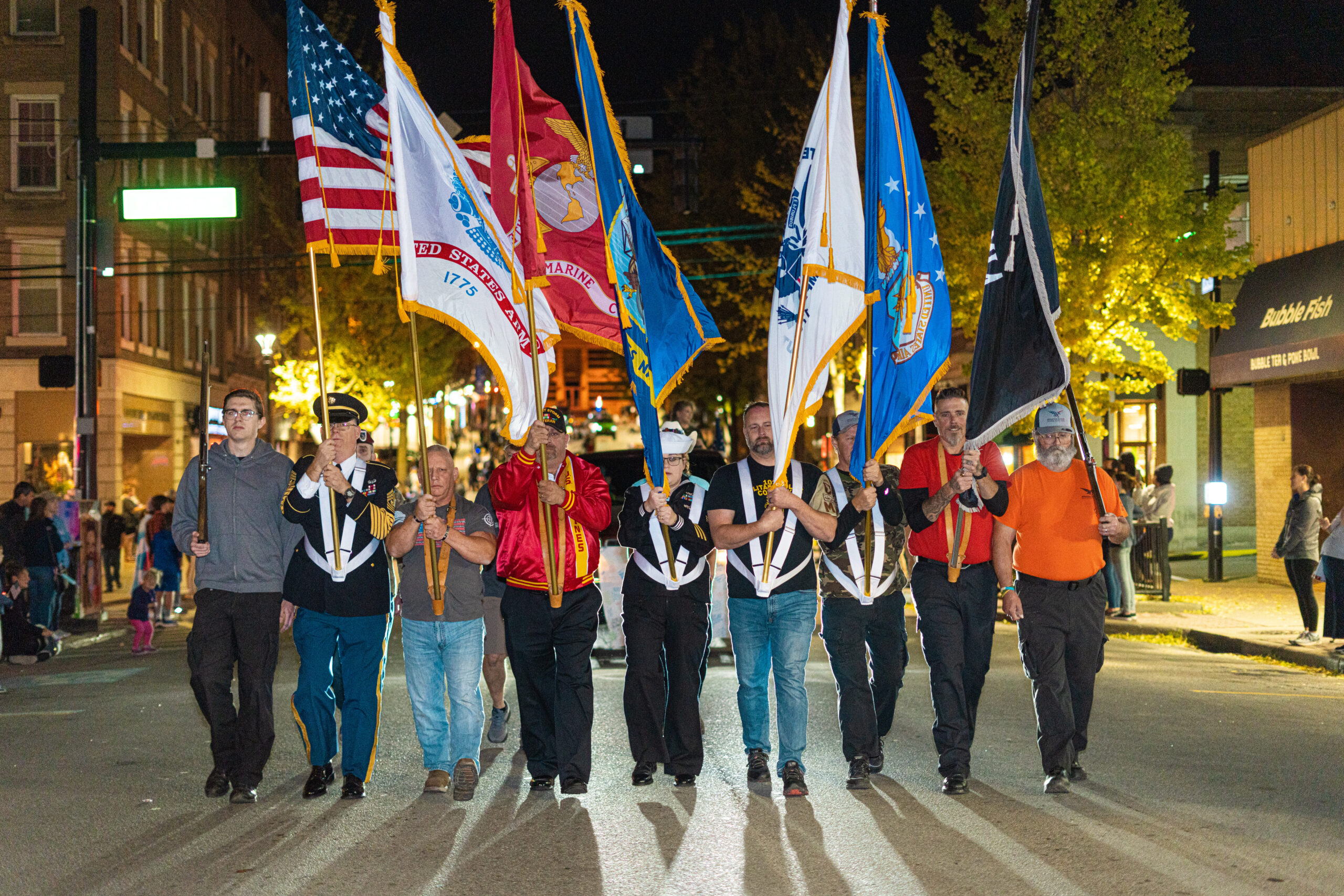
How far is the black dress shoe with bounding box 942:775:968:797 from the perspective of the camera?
293 inches

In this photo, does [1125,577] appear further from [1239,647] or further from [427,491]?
[427,491]

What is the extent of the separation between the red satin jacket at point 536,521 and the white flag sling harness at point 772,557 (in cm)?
76

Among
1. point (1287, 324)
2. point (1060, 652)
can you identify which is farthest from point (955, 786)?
point (1287, 324)

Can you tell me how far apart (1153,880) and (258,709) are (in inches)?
178

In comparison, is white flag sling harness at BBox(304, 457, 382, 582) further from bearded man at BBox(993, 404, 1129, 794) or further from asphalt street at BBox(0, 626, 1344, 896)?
bearded man at BBox(993, 404, 1129, 794)

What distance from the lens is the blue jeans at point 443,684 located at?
25.4 feet

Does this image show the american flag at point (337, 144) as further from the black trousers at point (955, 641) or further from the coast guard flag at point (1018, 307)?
the black trousers at point (955, 641)

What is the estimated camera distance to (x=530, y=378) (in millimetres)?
7977

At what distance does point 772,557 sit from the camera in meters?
7.69

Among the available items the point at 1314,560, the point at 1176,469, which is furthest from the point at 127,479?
the point at 1314,560

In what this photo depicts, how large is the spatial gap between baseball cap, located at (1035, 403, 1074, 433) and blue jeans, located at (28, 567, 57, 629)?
12631mm

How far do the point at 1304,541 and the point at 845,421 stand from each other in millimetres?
7845

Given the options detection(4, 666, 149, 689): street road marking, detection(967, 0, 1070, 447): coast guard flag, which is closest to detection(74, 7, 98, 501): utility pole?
detection(4, 666, 149, 689): street road marking

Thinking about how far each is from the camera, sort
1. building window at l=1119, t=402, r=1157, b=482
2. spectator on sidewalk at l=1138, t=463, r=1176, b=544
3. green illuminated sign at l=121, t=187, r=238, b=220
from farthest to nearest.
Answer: building window at l=1119, t=402, r=1157, b=482, green illuminated sign at l=121, t=187, r=238, b=220, spectator on sidewalk at l=1138, t=463, r=1176, b=544
